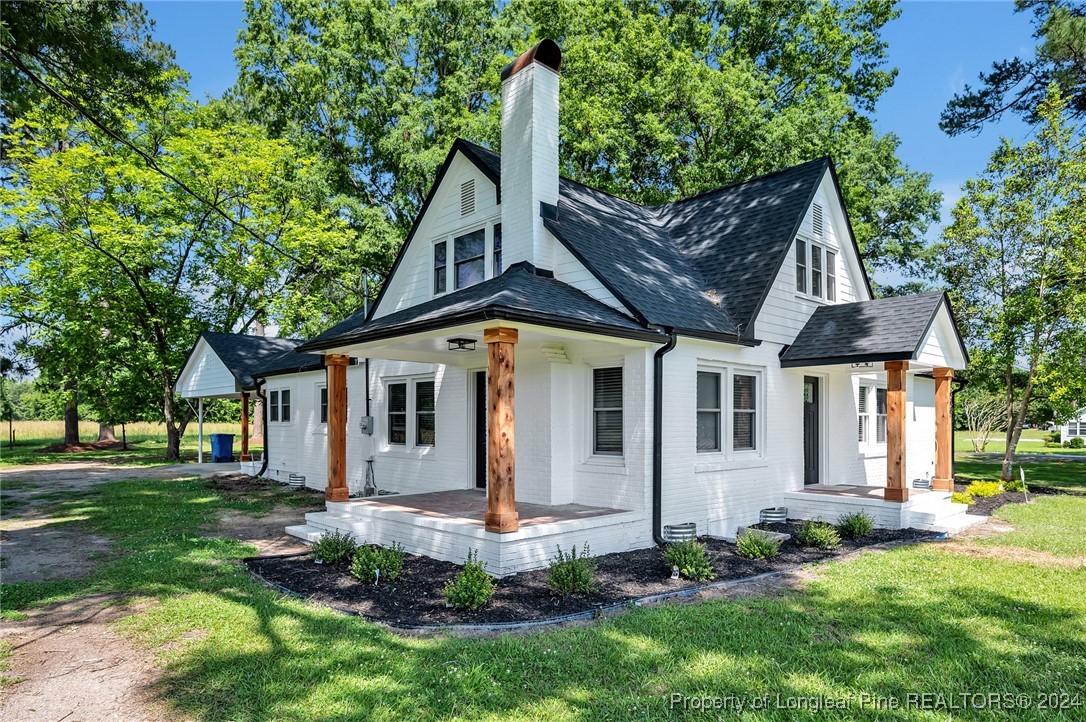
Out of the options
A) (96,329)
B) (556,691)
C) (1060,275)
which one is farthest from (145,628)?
(96,329)

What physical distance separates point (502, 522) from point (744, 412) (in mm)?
5043

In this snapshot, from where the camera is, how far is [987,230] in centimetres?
1717

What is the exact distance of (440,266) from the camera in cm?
1288

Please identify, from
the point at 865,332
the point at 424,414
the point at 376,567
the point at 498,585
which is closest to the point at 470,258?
the point at 424,414

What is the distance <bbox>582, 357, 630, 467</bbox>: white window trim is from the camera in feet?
30.3

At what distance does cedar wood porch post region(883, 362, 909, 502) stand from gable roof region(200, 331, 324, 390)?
13.4m

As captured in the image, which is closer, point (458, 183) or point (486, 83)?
point (458, 183)

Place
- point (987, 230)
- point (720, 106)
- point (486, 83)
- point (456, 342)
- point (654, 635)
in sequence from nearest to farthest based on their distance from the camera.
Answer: point (654, 635)
point (456, 342)
point (987, 230)
point (720, 106)
point (486, 83)

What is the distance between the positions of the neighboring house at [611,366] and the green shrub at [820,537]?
1269 millimetres

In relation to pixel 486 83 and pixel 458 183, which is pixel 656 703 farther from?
pixel 486 83

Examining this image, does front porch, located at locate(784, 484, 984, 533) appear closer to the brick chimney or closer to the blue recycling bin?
the brick chimney

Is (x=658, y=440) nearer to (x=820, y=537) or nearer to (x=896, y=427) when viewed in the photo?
(x=820, y=537)

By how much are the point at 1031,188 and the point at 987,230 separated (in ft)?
4.35

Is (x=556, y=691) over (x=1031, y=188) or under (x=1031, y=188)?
under
